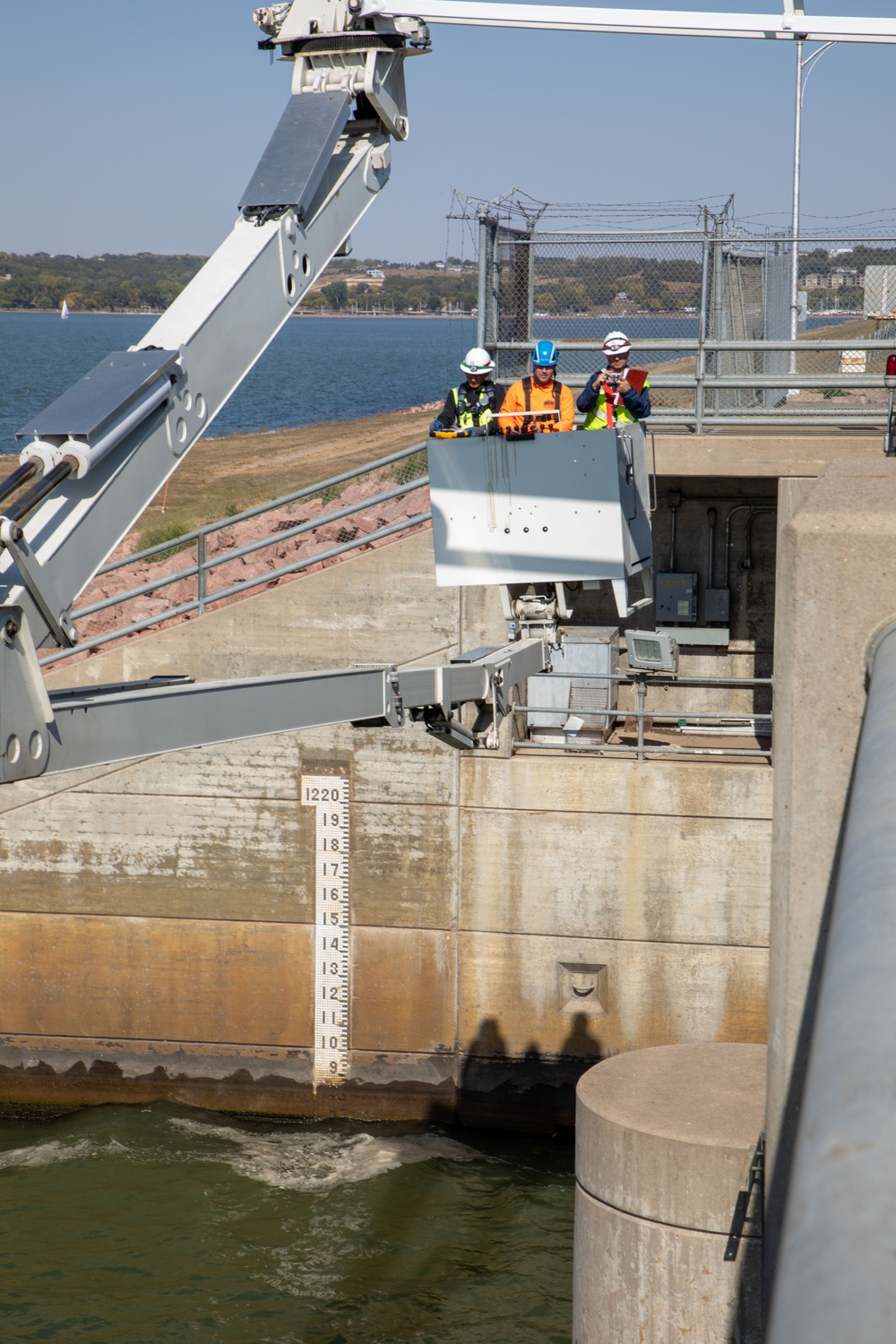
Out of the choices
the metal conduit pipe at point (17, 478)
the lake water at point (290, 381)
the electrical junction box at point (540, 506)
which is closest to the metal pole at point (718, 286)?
the electrical junction box at point (540, 506)

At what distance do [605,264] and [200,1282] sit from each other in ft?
34.1

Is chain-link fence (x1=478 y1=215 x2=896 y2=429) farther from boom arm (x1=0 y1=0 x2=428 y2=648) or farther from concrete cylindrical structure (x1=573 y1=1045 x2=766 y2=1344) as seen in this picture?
concrete cylindrical structure (x1=573 y1=1045 x2=766 y2=1344)

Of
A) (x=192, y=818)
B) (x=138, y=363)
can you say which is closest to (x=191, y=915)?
(x=192, y=818)

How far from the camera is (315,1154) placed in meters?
12.0

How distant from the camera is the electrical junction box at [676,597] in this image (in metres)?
13.4

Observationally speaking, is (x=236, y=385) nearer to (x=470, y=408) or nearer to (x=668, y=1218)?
(x=470, y=408)

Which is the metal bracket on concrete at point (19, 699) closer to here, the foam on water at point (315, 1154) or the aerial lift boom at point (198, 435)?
the aerial lift boom at point (198, 435)

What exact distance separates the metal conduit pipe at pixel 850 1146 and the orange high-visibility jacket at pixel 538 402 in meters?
7.46

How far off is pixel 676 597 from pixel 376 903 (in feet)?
14.2

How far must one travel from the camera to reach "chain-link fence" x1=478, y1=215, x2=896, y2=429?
41.6ft

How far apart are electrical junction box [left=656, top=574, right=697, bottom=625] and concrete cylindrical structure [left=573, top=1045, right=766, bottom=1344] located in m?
6.77

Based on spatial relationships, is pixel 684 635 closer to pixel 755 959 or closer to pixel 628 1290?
pixel 755 959

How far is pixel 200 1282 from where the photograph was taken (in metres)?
10.2

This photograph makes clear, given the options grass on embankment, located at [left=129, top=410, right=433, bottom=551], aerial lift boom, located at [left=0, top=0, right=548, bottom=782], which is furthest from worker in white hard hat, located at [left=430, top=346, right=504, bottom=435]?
grass on embankment, located at [left=129, top=410, right=433, bottom=551]
